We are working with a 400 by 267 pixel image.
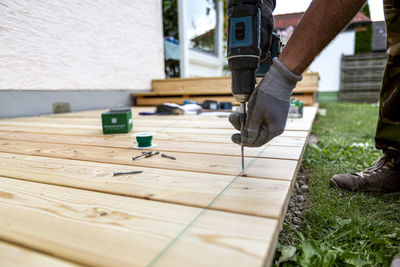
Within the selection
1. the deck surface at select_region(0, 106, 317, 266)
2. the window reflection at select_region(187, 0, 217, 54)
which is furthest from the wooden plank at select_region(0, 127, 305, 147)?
the window reflection at select_region(187, 0, 217, 54)

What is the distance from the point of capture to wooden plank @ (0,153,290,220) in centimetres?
59

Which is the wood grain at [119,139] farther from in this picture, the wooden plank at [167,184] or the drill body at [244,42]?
the drill body at [244,42]

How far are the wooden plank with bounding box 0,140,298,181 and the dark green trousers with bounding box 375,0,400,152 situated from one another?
464 mm

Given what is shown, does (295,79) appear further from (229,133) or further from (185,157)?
(229,133)

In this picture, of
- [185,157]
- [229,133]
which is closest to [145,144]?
[185,157]

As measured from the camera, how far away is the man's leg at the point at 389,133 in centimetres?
100

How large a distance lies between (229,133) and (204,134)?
140 mm

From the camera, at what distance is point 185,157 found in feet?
3.22

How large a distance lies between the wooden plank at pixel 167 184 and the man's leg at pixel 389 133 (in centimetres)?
53

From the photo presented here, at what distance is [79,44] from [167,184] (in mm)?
2720

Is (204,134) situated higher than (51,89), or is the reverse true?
(51,89)

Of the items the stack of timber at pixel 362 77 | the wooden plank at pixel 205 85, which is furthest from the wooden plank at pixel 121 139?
the stack of timber at pixel 362 77

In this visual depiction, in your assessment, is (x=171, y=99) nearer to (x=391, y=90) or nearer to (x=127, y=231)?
(x=391, y=90)

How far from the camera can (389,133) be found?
41.2 inches
